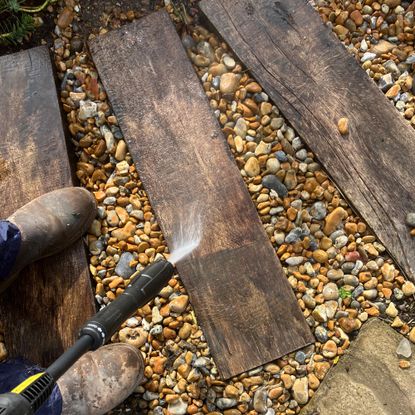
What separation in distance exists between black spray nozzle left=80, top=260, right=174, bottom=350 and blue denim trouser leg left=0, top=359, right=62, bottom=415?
376 mm

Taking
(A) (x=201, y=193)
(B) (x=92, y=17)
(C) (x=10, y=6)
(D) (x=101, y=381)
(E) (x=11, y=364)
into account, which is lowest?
(D) (x=101, y=381)

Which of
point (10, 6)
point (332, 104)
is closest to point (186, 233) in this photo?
point (332, 104)

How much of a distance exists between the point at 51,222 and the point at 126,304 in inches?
21.4

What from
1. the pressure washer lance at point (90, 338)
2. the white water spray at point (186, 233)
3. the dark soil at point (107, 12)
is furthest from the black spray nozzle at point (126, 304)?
the dark soil at point (107, 12)

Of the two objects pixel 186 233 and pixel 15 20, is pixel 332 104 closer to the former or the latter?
pixel 186 233

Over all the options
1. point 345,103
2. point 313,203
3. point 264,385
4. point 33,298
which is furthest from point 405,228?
point 33,298

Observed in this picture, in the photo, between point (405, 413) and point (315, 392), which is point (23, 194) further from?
point (405, 413)

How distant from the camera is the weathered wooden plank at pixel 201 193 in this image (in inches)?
79.5

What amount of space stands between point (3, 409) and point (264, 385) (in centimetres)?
92

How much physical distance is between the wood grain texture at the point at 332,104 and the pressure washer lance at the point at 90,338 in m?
0.77

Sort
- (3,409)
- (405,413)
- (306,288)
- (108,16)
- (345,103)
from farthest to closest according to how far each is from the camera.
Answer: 1. (108,16)
2. (345,103)
3. (306,288)
4. (405,413)
5. (3,409)

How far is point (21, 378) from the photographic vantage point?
6.16ft

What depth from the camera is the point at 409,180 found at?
212 centimetres

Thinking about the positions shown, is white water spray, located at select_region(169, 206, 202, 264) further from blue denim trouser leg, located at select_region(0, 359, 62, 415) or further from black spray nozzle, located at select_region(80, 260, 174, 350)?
blue denim trouser leg, located at select_region(0, 359, 62, 415)
